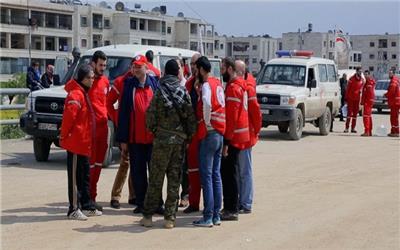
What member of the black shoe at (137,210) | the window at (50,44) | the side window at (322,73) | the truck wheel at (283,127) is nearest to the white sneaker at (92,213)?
the black shoe at (137,210)

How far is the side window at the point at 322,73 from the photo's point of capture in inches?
839

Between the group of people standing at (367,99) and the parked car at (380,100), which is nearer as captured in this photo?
the group of people standing at (367,99)

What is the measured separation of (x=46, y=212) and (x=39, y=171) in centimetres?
360

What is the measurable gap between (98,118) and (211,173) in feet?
5.74

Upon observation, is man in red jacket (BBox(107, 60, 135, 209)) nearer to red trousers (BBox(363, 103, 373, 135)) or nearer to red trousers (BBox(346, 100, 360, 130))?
red trousers (BBox(363, 103, 373, 135))

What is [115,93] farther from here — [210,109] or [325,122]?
[325,122]

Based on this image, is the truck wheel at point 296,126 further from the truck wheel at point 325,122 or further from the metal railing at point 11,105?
the metal railing at point 11,105

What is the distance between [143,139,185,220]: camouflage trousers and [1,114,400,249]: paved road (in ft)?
0.84

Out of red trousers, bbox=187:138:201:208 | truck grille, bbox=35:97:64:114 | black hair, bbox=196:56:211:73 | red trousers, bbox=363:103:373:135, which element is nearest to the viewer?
black hair, bbox=196:56:211:73

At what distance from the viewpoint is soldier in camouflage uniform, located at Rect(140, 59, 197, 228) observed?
8.20 metres

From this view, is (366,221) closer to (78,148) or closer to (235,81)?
(235,81)

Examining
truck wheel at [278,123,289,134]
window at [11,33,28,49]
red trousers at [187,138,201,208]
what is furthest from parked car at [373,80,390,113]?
window at [11,33,28,49]

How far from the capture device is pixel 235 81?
8.93 metres

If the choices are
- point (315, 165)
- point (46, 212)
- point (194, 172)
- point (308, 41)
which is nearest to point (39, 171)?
point (46, 212)
